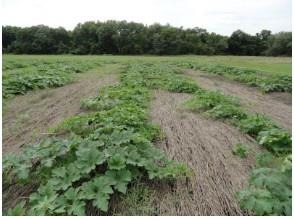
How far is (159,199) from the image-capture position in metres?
3.12

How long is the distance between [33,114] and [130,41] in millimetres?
50160

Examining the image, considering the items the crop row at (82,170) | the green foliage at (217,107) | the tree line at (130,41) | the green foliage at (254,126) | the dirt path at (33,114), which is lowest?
the tree line at (130,41)

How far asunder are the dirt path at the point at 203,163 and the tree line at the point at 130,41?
161ft

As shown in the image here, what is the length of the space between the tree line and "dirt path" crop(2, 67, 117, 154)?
46.3m

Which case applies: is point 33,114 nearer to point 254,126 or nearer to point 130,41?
point 254,126

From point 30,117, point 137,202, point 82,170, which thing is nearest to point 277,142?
point 137,202

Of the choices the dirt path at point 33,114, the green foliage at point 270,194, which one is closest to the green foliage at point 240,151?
the green foliage at point 270,194

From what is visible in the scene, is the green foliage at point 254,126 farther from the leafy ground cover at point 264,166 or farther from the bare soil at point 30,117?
the bare soil at point 30,117

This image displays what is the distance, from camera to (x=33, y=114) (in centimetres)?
660

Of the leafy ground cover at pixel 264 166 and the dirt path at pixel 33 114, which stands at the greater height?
the leafy ground cover at pixel 264 166

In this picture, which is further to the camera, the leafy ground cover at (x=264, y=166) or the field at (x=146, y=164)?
the field at (x=146, y=164)

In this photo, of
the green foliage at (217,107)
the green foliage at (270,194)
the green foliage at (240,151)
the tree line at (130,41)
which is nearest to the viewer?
the green foliage at (270,194)

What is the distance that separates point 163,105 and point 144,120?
2.01 m

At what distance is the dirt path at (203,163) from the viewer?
3.05m
